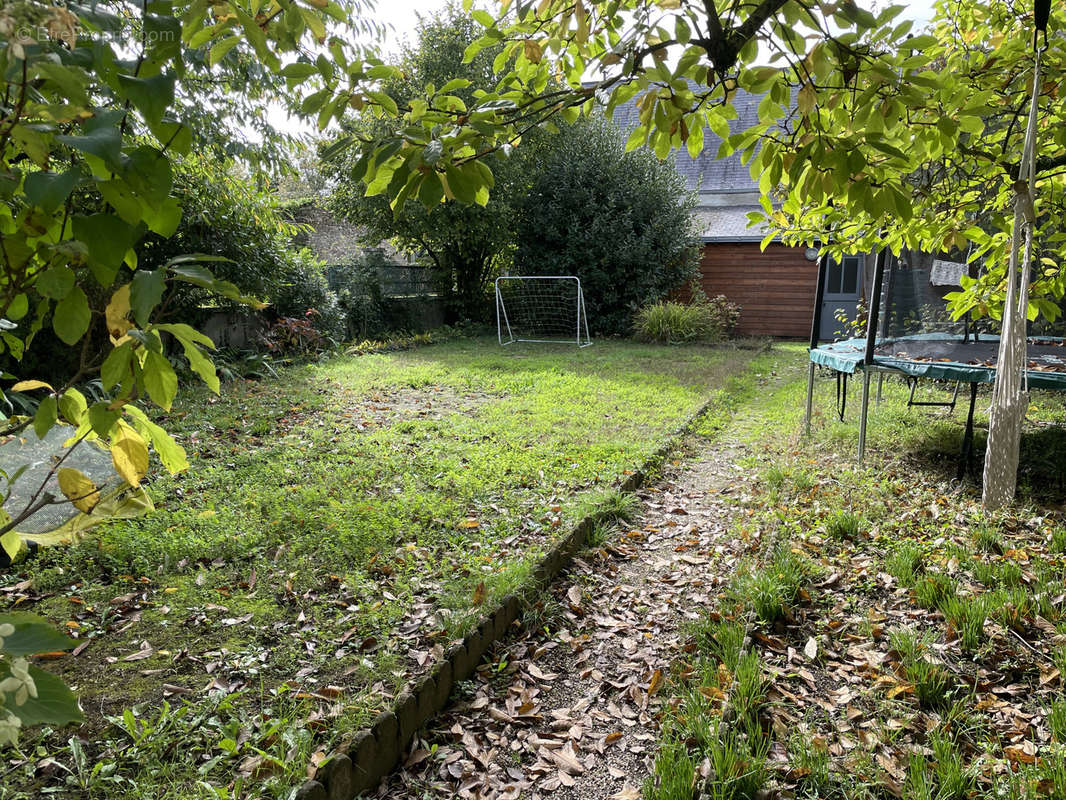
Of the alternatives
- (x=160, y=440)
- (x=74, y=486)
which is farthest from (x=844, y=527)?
(x=74, y=486)

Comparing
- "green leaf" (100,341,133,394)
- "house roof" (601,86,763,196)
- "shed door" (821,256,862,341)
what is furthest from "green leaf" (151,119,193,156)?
"house roof" (601,86,763,196)

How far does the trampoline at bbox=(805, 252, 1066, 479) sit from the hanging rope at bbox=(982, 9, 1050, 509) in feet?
3.31

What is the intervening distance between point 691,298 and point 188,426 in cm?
1233

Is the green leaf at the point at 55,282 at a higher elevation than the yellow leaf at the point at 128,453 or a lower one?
higher

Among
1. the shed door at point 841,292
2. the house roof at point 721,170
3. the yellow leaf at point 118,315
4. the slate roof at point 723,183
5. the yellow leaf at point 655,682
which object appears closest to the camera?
the yellow leaf at point 118,315

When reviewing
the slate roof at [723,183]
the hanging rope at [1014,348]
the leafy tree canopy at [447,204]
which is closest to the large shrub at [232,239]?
the leafy tree canopy at [447,204]

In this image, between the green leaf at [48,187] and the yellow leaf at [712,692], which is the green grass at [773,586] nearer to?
the yellow leaf at [712,692]

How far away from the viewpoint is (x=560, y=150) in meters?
14.3

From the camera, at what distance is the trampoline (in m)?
3.99

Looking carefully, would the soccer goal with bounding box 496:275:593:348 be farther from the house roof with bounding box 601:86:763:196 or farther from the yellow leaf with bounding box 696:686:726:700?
the yellow leaf with bounding box 696:686:726:700

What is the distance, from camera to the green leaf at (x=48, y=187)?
0.70 m

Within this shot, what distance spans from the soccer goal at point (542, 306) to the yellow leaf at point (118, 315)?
1338 cm

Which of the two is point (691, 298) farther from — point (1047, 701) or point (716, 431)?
point (1047, 701)

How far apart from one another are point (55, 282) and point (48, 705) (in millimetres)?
534
